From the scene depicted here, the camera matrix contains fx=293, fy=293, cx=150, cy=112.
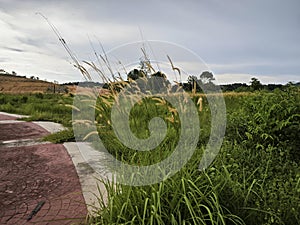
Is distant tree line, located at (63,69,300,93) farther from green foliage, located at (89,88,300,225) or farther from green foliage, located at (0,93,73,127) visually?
green foliage, located at (0,93,73,127)

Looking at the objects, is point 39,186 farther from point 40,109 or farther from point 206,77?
point 40,109

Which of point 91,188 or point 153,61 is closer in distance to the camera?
point 91,188

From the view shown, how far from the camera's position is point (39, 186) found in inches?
106

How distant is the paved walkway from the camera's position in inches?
83.9

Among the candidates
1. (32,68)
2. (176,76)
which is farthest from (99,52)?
(32,68)

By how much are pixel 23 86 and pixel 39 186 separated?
37.6ft

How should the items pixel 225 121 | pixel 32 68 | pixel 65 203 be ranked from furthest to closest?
pixel 32 68
pixel 225 121
pixel 65 203

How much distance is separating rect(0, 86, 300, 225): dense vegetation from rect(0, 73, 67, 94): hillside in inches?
387

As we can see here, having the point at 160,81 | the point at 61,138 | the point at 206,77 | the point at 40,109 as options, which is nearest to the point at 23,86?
the point at 40,109

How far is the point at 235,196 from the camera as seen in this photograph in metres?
1.86

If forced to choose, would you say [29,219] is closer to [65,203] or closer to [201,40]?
[65,203]

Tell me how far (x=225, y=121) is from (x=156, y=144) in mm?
1925

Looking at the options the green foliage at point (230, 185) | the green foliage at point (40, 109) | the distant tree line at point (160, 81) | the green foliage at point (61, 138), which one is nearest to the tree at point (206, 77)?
the distant tree line at point (160, 81)

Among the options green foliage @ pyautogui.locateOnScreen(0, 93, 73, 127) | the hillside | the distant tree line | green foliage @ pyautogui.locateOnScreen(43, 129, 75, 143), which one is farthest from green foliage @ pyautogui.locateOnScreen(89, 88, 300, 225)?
the hillside
